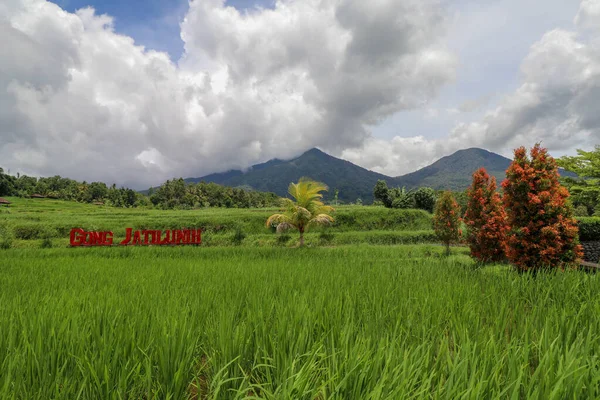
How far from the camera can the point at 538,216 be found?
7.70m

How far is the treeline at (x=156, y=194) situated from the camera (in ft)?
194

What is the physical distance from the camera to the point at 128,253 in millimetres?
10562

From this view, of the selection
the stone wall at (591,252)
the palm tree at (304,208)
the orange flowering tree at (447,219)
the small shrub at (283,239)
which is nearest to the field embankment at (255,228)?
the small shrub at (283,239)

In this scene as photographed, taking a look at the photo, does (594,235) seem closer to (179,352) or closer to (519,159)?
(519,159)

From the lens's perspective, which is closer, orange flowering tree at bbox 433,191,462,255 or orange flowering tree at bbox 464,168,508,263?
orange flowering tree at bbox 464,168,508,263

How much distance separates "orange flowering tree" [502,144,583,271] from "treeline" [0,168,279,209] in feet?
156

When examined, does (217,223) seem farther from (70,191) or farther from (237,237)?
(70,191)

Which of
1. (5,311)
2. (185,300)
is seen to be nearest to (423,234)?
(185,300)

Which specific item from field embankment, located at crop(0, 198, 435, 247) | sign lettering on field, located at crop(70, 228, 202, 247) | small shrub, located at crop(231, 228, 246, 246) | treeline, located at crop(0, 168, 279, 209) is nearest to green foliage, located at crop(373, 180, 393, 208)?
field embankment, located at crop(0, 198, 435, 247)

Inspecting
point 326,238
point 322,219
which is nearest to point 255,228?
point 326,238

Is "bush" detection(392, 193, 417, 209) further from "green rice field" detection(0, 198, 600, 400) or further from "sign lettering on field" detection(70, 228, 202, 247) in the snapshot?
"green rice field" detection(0, 198, 600, 400)

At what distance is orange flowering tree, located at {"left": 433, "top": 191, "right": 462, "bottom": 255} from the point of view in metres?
13.7

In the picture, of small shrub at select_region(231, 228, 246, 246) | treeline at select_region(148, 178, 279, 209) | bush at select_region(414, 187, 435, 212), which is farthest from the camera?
treeline at select_region(148, 178, 279, 209)

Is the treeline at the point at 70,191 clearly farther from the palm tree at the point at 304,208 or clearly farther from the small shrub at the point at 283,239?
the palm tree at the point at 304,208
